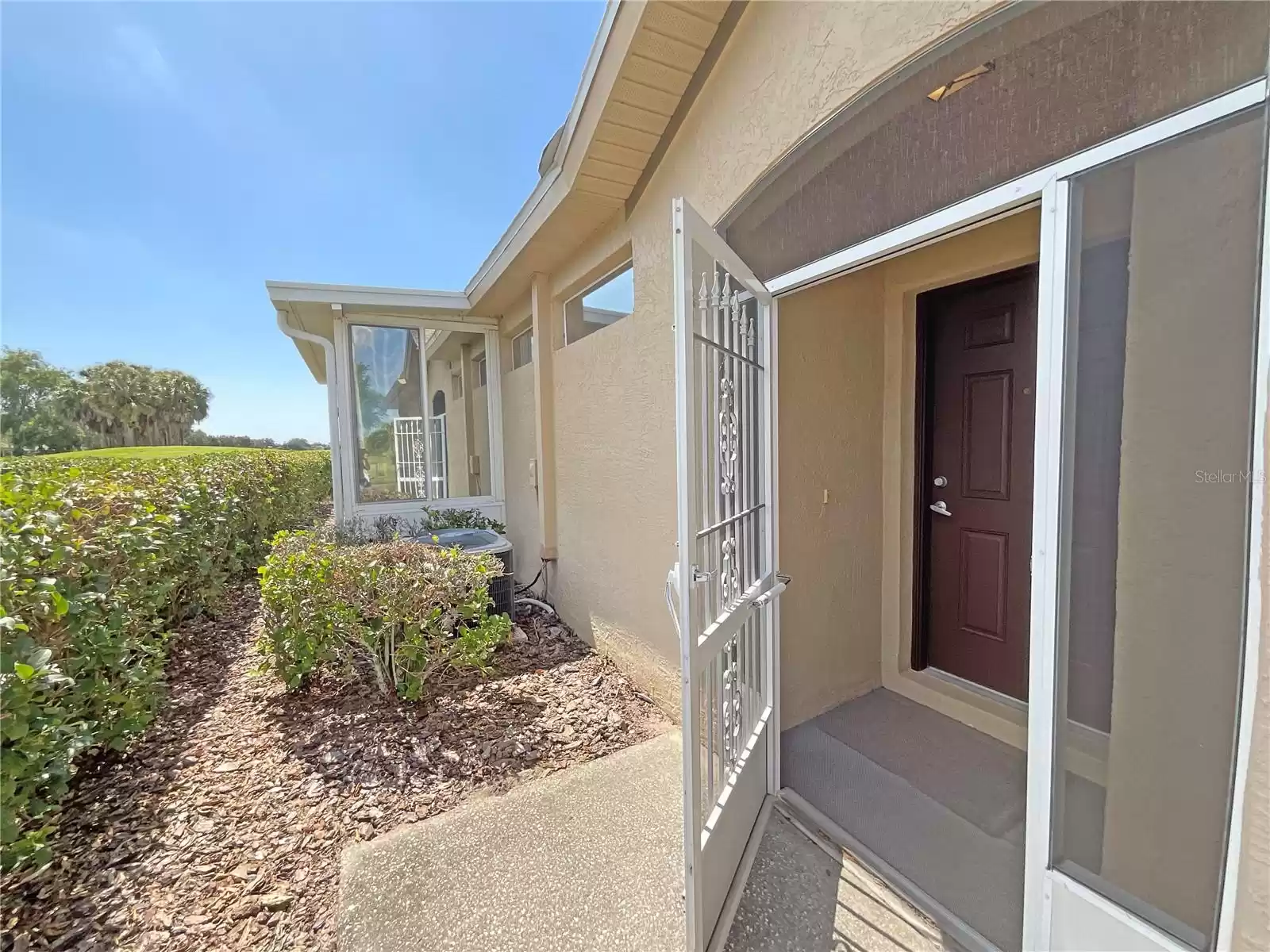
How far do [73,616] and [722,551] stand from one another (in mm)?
2684

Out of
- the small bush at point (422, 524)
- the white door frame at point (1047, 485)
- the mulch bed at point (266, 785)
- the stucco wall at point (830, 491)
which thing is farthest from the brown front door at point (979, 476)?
the small bush at point (422, 524)

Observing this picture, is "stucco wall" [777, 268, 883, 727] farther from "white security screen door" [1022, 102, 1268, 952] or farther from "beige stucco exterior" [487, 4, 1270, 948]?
"white security screen door" [1022, 102, 1268, 952]

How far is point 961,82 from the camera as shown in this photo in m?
1.59

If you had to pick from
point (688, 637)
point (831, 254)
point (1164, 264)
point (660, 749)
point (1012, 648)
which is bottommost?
point (660, 749)

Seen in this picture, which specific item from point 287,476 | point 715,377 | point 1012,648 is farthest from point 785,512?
point 287,476

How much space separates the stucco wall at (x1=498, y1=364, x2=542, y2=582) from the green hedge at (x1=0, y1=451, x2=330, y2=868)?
2798 mm

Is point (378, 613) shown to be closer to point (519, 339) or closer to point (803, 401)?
point (803, 401)

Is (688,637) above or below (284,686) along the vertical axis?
above

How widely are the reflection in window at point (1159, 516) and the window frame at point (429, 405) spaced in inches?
224

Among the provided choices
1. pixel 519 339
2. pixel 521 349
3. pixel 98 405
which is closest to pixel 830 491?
pixel 521 349

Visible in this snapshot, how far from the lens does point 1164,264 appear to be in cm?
117

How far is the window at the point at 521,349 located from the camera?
5.53 metres

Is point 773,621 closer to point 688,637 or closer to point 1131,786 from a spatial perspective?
point 688,637

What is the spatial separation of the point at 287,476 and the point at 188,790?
8.24 m
